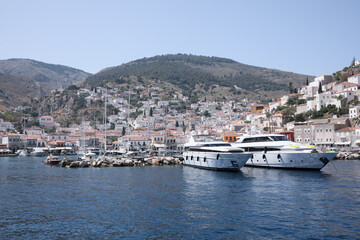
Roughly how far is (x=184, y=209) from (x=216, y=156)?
1991cm

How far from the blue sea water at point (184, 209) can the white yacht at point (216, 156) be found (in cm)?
683

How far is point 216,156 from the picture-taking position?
39.8 metres

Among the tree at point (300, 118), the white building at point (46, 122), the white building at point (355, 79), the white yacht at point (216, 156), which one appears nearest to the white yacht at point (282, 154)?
the white yacht at point (216, 156)

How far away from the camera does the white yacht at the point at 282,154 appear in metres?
38.8

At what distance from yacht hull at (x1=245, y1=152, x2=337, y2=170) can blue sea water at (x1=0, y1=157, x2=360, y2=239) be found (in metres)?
7.27

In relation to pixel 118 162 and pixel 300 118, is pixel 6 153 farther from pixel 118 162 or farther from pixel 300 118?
pixel 300 118

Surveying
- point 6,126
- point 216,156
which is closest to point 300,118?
point 216,156

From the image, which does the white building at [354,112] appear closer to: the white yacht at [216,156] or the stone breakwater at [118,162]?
the stone breakwater at [118,162]

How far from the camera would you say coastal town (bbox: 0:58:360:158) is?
3159 inches

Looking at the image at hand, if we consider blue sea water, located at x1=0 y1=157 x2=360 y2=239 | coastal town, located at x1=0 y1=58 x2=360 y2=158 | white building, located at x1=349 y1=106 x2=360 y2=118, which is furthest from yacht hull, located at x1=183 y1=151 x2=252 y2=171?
white building, located at x1=349 y1=106 x2=360 y2=118

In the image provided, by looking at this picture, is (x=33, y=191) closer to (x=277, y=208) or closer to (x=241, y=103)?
(x=277, y=208)

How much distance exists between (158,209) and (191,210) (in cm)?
197

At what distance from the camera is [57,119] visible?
6270 inches

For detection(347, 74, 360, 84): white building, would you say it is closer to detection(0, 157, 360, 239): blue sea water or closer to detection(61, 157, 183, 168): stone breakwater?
detection(61, 157, 183, 168): stone breakwater
